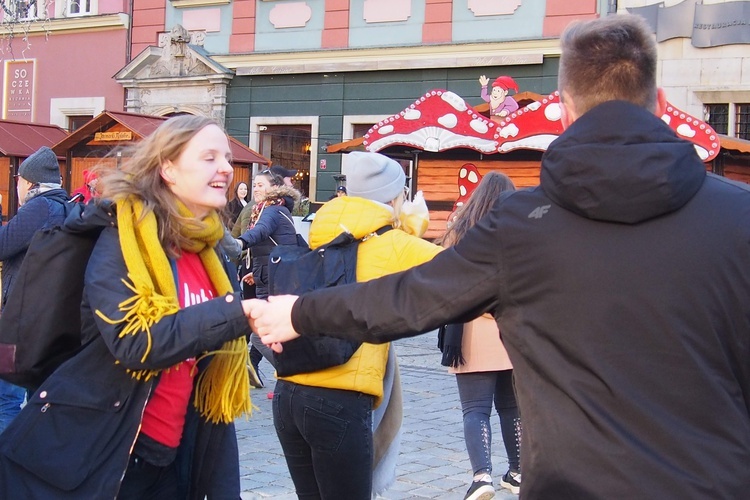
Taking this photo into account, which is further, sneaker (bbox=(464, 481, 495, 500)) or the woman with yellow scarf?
sneaker (bbox=(464, 481, 495, 500))

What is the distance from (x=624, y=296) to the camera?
2066 millimetres

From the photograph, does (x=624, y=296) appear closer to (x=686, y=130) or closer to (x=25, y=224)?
(x=25, y=224)

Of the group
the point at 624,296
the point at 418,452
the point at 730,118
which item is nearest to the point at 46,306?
the point at 624,296

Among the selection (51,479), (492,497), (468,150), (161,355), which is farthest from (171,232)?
(468,150)

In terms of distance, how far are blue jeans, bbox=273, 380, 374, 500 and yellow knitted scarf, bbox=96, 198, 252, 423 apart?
12.3 inches

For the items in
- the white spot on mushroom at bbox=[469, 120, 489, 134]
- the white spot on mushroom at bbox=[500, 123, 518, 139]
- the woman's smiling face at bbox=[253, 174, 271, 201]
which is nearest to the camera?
the woman's smiling face at bbox=[253, 174, 271, 201]

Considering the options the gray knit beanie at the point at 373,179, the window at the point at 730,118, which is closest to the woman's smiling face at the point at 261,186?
the gray knit beanie at the point at 373,179

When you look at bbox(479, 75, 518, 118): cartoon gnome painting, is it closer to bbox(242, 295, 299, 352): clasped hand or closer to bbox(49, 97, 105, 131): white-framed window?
bbox(242, 295, 299, 352): clasped hand

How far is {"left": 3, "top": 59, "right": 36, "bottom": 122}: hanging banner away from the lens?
24062mm

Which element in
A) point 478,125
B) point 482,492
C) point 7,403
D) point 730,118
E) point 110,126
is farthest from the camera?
point 730,118

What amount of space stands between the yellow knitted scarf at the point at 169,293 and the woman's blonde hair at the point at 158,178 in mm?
33

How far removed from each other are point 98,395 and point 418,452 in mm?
4033

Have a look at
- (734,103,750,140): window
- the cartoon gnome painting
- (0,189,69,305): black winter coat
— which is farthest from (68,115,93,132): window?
(0,189,69,305): black winter coat

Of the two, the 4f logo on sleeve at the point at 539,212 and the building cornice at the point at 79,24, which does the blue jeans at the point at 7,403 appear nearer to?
the 4f logo on sleeve at the point at 539,212
